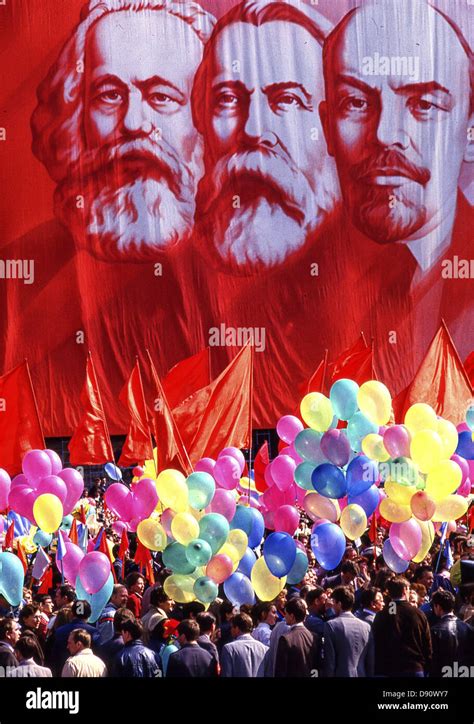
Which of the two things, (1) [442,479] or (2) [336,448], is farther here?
(2) [336,448]

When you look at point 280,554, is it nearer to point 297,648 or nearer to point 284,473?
point 297,648

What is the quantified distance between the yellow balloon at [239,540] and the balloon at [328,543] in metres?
0.45

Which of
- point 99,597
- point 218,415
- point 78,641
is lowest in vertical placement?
point 78,641

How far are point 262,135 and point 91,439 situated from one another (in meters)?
6.38

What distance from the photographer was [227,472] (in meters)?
9.86

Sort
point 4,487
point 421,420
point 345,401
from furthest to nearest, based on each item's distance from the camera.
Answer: point 4,487 → point 345,401 → point 421,420

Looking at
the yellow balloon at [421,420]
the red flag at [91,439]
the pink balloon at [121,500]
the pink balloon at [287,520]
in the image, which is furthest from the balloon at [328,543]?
the red flag at [91,439]

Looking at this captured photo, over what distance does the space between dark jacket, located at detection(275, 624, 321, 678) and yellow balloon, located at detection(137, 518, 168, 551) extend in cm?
193

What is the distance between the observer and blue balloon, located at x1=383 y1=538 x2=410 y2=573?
8789mm

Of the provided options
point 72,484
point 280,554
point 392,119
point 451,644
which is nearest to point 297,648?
point 451,644

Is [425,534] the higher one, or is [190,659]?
[425,534]

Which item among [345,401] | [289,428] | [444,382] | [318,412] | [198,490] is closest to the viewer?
[198,490]

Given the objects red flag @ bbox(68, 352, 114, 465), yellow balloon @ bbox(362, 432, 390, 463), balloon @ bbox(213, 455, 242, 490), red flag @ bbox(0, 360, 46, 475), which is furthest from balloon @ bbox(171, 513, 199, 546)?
red flag @ bbox(68, 352, 114, 465)

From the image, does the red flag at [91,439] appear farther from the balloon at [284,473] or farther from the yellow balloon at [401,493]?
the yellow balloon at [401,493]
